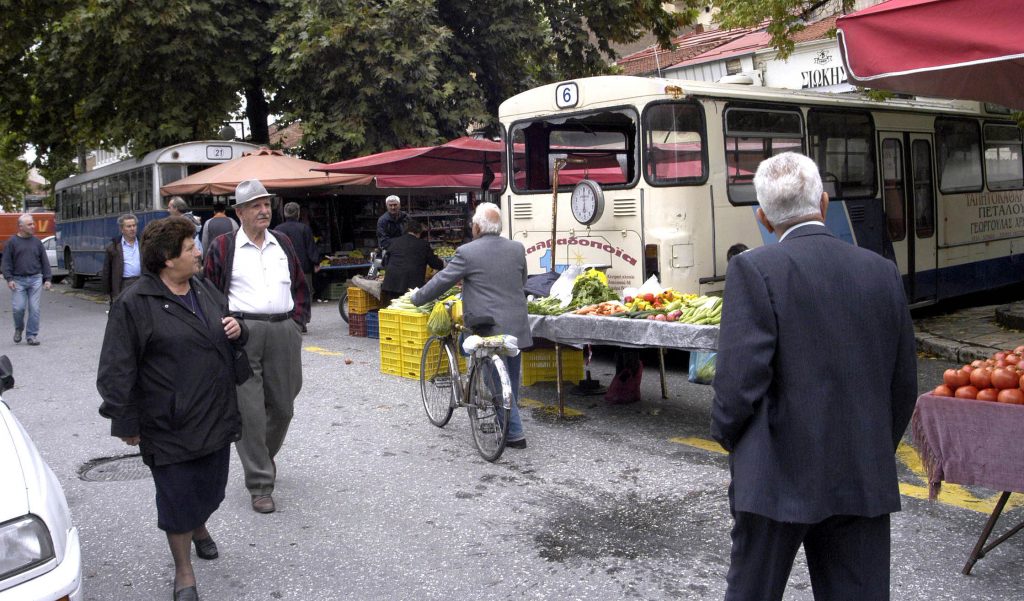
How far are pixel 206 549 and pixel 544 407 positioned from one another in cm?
402

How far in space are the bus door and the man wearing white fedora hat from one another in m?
8.87

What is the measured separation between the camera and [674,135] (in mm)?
9953

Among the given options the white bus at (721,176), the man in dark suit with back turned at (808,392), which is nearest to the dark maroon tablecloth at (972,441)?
the man in dark suit with back turned at (808,392)

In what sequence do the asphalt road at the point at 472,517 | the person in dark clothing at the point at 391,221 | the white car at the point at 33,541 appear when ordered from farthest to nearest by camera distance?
the person in dark clothing at the point at 391,221 → the asphalt road at the point at 472,517 → the white car at the point at 33,541

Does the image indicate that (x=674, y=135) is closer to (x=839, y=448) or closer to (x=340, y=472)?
(x=340, y=472)

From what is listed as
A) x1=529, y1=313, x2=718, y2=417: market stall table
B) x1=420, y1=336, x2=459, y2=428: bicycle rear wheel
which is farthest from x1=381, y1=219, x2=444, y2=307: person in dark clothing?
x1=529, y1=313, x2=718, y2=417: market stall table

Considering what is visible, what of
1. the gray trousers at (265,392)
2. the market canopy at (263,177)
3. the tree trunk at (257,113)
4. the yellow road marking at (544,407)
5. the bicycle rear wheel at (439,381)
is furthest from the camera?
the tree trunk at (257,113)

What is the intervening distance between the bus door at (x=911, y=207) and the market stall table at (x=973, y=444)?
8264 mm

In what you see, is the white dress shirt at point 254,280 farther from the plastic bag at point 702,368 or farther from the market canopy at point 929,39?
the plastic bag at point 702,368

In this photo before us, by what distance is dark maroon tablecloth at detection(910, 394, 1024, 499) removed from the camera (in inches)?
173

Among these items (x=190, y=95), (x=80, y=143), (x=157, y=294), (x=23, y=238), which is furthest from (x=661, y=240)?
(x=80, y=143)

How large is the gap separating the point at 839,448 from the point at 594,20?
20.4 metres

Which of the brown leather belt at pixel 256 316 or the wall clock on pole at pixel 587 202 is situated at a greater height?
the wall clock on pole at pixel 587 202

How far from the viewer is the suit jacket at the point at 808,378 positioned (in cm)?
291
